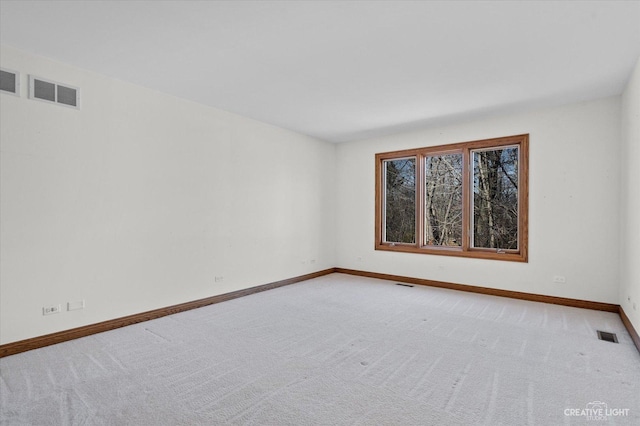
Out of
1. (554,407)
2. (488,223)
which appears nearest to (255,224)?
(488,223)

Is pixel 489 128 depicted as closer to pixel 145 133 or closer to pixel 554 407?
pixel 554 407

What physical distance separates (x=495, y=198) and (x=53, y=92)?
18.4ft

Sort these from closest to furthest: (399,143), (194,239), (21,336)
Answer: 1. (21,336)
2. (194,239)
3. (399,143)

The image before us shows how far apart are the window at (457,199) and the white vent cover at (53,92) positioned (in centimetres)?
457

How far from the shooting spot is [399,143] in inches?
234

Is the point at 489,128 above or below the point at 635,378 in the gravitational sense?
above

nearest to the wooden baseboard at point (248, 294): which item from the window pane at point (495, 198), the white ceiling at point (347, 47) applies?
the window pane at point (495, 198)

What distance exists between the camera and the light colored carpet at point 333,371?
6.62ft

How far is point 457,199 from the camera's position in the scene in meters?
5.49

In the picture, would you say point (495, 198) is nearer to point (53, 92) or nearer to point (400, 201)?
point (400, 201)

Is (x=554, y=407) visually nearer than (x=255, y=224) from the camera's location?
Yes

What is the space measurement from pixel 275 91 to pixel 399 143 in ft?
9.24

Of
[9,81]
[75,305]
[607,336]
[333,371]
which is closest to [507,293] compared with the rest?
[607,336]

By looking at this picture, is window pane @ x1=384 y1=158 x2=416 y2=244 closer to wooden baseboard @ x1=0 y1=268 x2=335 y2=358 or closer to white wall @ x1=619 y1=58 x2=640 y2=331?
wooden baseboard @ x1=0 y1=268 x2=335 y2=358
